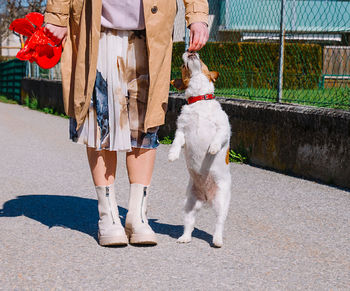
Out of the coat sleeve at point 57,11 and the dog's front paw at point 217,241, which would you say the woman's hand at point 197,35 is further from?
the dog's front paw at point 217,241

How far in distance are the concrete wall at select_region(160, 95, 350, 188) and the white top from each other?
2701 mm

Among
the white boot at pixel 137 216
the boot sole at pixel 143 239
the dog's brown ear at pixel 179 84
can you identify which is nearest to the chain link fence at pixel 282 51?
the dog's brown ear at pixel 179 84

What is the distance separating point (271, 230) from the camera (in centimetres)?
414

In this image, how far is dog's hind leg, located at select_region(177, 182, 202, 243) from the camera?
3.78 metres

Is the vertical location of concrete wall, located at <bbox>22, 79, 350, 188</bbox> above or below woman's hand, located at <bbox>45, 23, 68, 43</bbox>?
below

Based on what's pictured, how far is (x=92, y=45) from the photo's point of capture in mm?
3512

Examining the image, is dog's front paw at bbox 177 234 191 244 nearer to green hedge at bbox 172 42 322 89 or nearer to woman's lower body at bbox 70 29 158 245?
woman's lower body at bbox 70 29 158 245

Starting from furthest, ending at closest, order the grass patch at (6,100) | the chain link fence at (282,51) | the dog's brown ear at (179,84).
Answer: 1. the grass patch at (6,100)
2. the chain link fence at (282,51)
3. the dog's brown ear at (179,84)

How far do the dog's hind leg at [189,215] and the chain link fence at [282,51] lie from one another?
2516mm

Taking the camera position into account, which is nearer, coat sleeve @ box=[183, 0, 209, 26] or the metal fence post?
coat sleeve @ box=[183, 0, 209, 26]

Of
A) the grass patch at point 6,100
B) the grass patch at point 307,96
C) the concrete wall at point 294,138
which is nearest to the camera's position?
the concrete wall at point 294,138

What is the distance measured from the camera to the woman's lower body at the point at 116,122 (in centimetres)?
361

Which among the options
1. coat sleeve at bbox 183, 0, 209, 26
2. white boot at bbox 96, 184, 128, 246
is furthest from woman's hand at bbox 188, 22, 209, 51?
white boot at bbox 96, 184, 128, 246

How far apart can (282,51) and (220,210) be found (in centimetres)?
345
